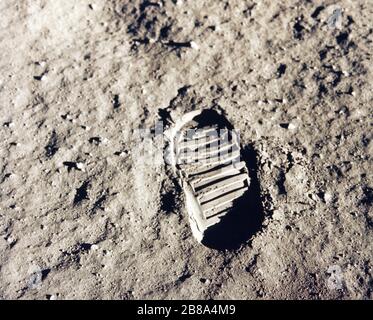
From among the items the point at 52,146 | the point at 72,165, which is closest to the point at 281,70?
the point at 72,165

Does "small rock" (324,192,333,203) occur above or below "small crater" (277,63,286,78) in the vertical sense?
below

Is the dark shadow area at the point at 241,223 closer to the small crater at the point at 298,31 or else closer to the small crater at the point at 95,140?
the small crater at the point at 95,140

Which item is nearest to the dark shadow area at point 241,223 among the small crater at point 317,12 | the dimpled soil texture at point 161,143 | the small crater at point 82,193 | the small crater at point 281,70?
the dimpled soil texture at point 161,143

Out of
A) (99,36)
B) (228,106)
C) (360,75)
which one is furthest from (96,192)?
(360,75)

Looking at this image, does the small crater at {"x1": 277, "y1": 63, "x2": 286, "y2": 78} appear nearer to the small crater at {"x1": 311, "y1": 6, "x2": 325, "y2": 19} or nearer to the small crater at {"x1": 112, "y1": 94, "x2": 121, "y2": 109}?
the small crater at {"x1": 311, "y1": 6, "x2": 325, "y2": 19}

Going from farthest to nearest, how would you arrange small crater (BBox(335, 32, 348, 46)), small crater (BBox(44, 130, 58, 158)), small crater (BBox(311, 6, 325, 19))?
small crater (BBox(311, 6, 325, 19)), small crater (BBox(335, 32, 348, 46)), small crater (BBox(44, 130, 58, 158))

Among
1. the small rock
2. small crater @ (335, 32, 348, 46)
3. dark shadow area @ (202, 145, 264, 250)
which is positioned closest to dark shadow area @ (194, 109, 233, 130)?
dark shadow area @ (202, 145, 264, 250)

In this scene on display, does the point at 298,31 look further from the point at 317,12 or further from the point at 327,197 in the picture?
the point at 327,197
